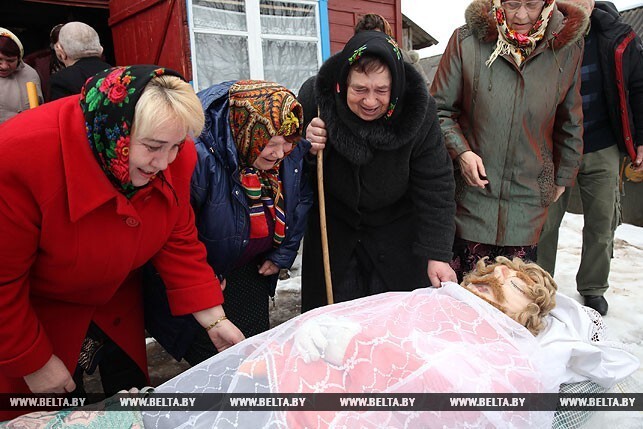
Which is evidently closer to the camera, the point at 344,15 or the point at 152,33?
the point at 152,33

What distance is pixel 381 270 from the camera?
2738 mm

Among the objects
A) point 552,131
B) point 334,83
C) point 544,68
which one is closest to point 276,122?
point 334,83

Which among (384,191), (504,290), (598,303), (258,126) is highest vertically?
(258,126)

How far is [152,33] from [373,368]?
16.8 feet

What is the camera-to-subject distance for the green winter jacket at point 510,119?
104 inches

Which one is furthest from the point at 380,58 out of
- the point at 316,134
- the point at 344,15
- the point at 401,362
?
the point at 344,15

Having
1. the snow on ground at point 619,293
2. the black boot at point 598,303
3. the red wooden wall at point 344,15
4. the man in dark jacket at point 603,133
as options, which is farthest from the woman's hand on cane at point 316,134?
the red wooden wall at point 344,15

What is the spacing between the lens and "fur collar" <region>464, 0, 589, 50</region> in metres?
2.57

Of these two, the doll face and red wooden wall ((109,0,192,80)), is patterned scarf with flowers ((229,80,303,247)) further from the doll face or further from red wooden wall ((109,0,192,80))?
red wooden wall ((109,0,192,80))

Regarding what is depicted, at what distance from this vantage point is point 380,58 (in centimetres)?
A: 214

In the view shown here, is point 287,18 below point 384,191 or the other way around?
the other way around

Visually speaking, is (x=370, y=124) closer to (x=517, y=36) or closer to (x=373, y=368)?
(x=517, y=36)

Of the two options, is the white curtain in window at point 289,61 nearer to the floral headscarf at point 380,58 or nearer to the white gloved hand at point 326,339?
the floral headscarf at point 380,58

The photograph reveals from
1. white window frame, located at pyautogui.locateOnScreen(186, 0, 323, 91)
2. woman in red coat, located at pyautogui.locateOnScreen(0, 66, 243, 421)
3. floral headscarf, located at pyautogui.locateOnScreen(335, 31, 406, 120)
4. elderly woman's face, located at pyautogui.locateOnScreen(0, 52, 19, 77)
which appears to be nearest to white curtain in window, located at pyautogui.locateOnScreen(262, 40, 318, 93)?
white window frame, located at pyautogui.locateOnScreen(186, 0, 323, 91)
